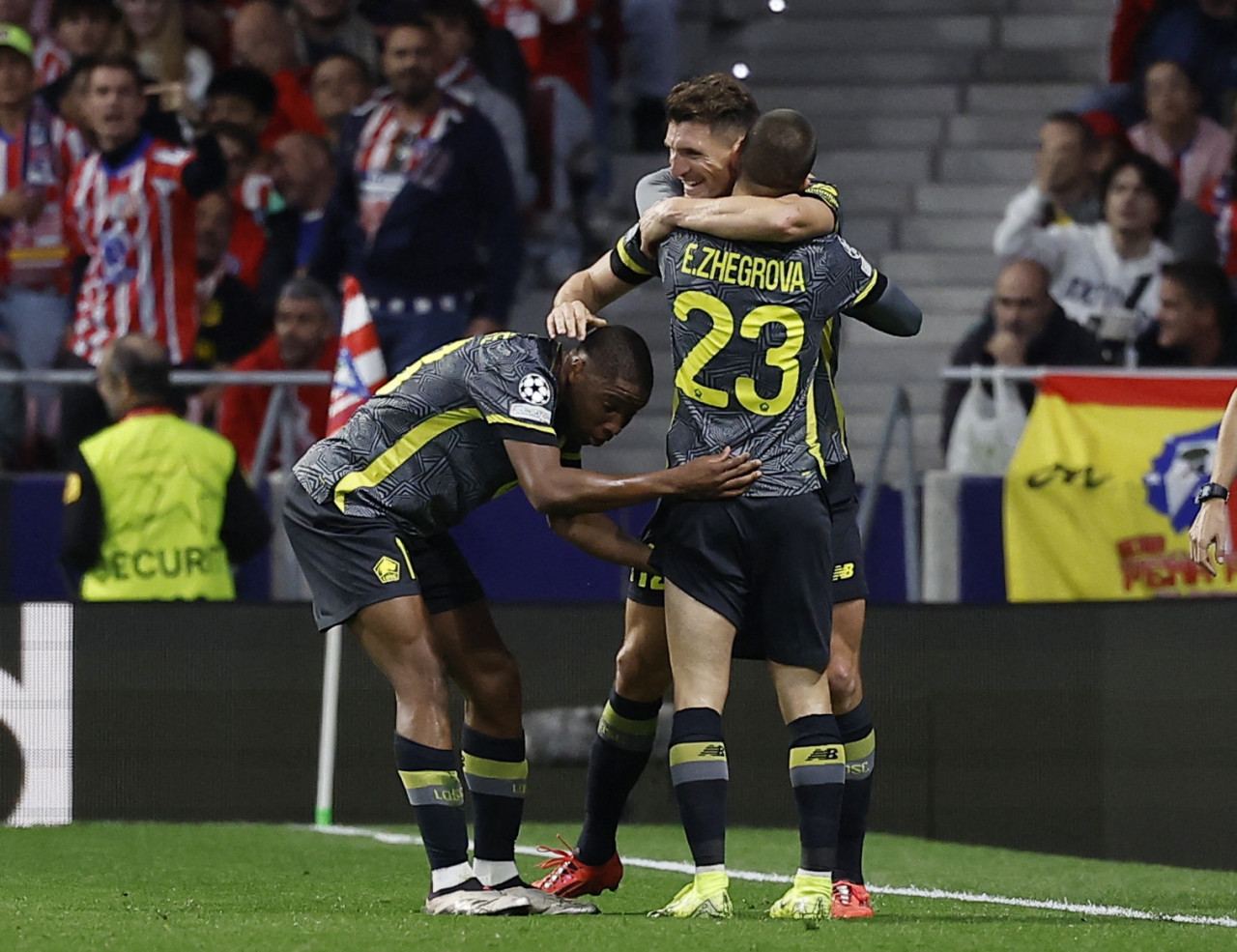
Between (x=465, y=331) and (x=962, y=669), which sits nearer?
(x=962, y=669)

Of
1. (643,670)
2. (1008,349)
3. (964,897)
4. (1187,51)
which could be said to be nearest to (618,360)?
(643,670)

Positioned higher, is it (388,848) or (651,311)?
(651,311)

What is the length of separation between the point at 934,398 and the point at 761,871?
5.47 metres

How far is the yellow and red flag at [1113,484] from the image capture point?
9633 millimetres

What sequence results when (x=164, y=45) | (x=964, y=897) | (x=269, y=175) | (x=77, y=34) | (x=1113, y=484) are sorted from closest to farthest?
(x=964, y=897), (x=1113, y=484), (x=269, y=175), (x=77, y=34), (x=164, y=45)

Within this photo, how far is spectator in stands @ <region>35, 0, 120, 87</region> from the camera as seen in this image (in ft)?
42.7

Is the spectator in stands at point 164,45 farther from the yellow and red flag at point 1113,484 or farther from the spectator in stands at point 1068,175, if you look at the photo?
the yellow and red flag at point 1113,484

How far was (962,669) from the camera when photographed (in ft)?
28.7

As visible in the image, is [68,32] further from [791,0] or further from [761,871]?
[761,871]

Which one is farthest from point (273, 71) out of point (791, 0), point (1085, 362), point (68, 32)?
point (1085, 362)

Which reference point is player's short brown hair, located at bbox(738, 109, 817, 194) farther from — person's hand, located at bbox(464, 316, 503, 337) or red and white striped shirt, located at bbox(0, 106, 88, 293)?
red and white striped shirt, located at bbox(0, 106, 88, 293)

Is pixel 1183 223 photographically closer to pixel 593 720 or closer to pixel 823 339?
pixel 593 720

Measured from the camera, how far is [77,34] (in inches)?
514

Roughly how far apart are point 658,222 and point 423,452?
0.84 meters
